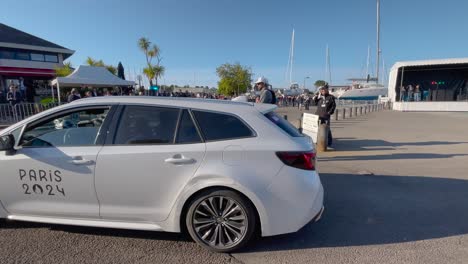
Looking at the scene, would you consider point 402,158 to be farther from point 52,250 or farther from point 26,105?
point 26,105

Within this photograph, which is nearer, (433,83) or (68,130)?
(68,130)

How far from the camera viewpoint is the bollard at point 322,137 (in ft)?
26.1

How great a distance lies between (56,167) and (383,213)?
13.3 ft

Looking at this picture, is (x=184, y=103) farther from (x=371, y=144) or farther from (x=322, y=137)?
(x=371, y=144)

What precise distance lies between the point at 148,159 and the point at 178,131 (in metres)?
0.41

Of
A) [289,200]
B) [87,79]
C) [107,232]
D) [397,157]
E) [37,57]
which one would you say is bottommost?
[397,157]

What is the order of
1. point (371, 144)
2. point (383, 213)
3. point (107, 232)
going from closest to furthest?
1. point (107, 232)
2. point (383, 213)
3. point (371, 144)

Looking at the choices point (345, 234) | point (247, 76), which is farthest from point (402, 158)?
point (247, 76)

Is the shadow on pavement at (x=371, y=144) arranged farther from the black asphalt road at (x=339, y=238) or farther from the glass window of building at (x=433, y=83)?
the glass window of building at (x=433, y=83)

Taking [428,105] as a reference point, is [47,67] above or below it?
above

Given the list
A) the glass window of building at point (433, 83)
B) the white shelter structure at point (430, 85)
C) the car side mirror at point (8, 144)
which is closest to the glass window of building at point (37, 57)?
the car side mirror at point (8, 144)

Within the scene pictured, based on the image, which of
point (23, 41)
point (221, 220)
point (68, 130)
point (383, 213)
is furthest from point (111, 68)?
point (383, 213)

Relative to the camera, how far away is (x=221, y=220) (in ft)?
9.75

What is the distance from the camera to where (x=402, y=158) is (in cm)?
714
